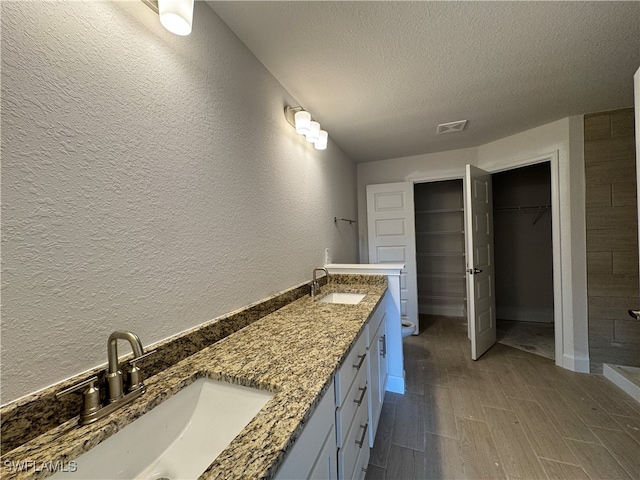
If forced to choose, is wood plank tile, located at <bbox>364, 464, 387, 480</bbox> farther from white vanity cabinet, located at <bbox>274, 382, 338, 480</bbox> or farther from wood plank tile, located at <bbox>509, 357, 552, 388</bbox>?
wood plank tile, located at <bbox>509, 357, 552, 388</bbox>

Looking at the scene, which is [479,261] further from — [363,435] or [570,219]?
[363,435]

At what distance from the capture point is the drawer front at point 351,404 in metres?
0.85

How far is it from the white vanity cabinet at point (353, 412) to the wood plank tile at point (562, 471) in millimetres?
939

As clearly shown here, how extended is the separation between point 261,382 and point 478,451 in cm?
148

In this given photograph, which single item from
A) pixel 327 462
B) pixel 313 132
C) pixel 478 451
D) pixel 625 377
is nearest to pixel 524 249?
pixel 625 377

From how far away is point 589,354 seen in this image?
2137mm

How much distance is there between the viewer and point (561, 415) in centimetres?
163

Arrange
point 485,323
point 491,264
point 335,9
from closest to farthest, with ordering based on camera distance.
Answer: point 335,9 → point 485,323 → point 491,264

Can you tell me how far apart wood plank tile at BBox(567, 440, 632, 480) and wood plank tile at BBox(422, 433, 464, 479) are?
1.99ft

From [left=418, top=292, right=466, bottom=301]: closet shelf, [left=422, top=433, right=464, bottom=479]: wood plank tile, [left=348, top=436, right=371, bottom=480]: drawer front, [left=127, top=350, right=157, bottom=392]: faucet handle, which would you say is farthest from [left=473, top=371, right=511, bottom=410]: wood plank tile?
[left=127, top=350, right=157, bottom=392]: faucet handle

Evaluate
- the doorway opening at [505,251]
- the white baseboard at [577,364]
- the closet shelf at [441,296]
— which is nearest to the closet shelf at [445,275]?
the doorway opening at [505,251]

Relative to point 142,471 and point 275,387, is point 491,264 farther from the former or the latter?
point 142,471

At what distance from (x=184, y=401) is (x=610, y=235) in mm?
3181

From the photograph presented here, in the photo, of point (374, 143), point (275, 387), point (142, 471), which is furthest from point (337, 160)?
point (142, 471)
